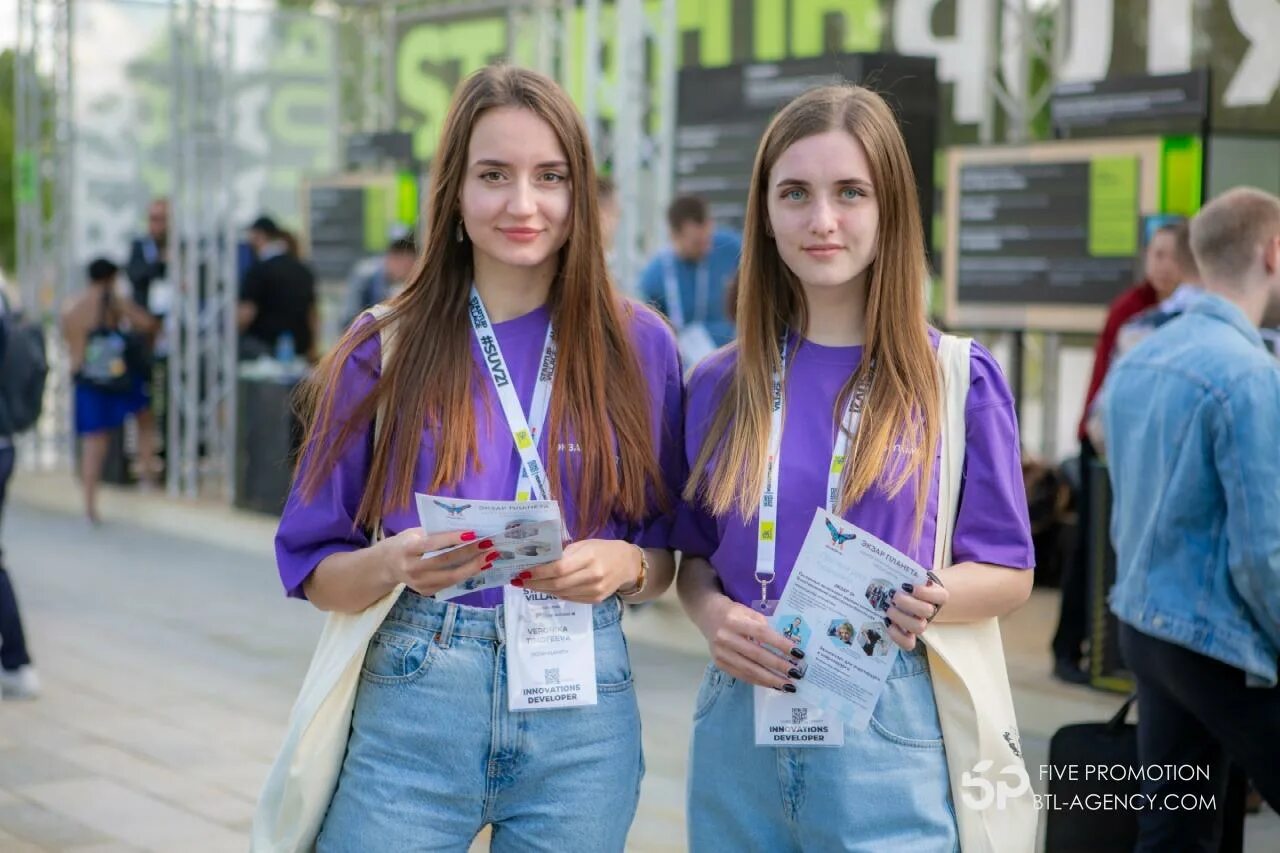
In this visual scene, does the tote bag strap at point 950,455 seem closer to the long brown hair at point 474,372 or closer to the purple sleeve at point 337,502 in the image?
the long brown hair at point 474,372

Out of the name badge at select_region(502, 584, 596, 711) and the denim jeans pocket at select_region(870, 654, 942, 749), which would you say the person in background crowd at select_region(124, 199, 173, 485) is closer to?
the name badge at select_region(502, 584, 596, 711)

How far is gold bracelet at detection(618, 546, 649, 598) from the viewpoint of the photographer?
247 centimetres

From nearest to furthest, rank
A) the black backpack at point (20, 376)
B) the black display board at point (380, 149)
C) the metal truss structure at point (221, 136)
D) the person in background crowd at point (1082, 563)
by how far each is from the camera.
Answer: the black backpack at point (20, 376) → the person in background crowd at point (1082, 563) → the metal truss structure at point (221, 136) → the black display board at point (380, 149)

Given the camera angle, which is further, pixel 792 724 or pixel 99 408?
pixel 99 408

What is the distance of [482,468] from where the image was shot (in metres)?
2.40

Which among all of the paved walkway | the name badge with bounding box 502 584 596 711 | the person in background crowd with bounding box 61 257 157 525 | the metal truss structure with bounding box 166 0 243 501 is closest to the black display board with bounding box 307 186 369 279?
the metal truss structure with bounding box 166 0 243 501

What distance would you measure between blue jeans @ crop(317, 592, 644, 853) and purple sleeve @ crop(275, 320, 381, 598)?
15cm

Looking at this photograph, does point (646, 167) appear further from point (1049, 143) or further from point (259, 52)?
point (259, 52)

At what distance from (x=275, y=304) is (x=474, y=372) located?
11275 mm

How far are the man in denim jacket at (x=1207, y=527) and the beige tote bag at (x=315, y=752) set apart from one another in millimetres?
1852

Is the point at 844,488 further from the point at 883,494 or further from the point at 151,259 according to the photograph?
the point at 151,259

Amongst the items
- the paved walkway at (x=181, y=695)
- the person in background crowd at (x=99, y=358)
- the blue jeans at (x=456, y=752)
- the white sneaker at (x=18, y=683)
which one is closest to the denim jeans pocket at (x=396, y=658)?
the blue jeans at (x=456, y=752)

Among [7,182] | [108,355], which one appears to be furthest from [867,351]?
[7,182]

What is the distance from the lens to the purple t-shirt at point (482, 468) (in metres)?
2.41
